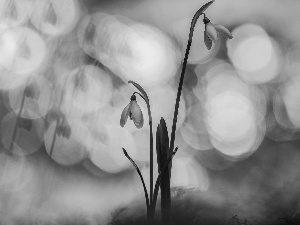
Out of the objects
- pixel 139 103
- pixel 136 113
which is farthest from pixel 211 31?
pixel 139 103

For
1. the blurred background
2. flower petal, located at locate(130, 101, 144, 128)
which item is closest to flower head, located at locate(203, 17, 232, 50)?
flower petal, located at locate(130, 101, 144, 128)

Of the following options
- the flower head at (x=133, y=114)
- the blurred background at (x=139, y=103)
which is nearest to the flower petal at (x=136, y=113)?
the flower head at (x=133, y=114)

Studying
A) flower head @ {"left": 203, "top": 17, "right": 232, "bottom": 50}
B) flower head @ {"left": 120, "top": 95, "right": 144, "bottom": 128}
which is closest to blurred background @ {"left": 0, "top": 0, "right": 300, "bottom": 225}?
flower head @ {"left": 120, "top": 95, "right": 144, "bottom": 128}

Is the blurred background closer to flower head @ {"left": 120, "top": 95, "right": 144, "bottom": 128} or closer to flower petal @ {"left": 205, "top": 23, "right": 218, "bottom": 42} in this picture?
flower head @ {"left": 120, "top": 95, "right": 144, "bottom": 128}

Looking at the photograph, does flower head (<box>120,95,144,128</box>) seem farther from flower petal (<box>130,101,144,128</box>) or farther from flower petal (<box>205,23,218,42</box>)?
flower petal (<box>205,23,218,42</box>)

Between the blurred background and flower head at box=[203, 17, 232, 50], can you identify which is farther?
the blurred background

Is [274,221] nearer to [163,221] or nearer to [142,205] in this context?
[163,221]

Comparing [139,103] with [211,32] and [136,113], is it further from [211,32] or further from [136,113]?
[211,32]

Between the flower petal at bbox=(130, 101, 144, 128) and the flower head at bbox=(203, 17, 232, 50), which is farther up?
the flower head at bbox=(203, 17, 232, 50)

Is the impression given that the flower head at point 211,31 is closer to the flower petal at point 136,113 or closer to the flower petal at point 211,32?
the flower petal at point 211,32
